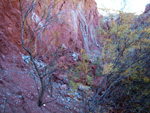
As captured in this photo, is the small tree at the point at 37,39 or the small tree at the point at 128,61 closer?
the small tree at the point at 37,39

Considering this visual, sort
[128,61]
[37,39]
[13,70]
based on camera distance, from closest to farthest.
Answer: [37,39] < [13,70] < [128,61]

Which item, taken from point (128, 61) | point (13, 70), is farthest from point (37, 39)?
point (128, 61)

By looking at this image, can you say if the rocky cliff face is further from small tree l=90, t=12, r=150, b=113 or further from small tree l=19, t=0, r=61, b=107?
small tree l=90, t=12, r=150, b=113

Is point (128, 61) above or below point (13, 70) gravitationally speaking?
above

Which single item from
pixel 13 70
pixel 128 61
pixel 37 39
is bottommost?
pixel 13 70

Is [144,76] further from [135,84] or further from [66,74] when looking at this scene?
[66,74]

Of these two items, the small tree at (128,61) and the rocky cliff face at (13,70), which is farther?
the small tree at (128,61)

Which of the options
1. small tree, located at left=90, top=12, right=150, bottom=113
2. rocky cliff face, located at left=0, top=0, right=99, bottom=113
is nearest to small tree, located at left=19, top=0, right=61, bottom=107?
rocky cliff face, located at left=0, top=0, right=99, bottom=113

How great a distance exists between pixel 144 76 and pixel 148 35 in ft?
7.48

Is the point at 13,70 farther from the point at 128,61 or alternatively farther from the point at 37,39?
the point at 128,61

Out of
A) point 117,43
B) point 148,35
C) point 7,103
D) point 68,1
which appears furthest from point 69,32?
point 7,103

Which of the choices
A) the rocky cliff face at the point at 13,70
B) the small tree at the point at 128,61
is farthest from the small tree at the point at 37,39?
the small tree at the point at 128,61

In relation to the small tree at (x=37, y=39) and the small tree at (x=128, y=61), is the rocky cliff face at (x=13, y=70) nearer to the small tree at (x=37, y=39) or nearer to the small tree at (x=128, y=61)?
the small tree at (x=37, y=39)

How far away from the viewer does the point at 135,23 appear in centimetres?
680
